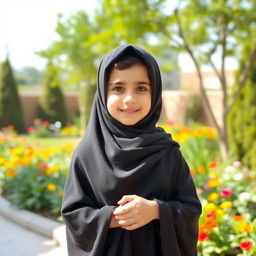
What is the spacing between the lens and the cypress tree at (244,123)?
5.51 m

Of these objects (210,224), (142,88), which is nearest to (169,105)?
(210,224)

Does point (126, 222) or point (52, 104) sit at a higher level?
point (126, 222)

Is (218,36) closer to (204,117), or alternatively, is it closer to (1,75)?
(204,117)

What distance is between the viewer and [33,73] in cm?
7400

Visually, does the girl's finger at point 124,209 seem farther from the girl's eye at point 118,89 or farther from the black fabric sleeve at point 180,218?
the girl's eye at point 118,89

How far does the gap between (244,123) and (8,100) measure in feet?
37.7

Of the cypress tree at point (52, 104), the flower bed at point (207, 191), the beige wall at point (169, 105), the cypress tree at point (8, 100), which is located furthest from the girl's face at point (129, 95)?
the cypress tree at point (52, 104)

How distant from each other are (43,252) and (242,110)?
3.98m

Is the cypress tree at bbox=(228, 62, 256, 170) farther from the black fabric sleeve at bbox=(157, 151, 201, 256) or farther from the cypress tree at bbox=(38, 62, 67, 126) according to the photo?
the cypress tree at bbox=(38, 62, 67, 126)

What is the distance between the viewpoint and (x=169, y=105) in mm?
13852

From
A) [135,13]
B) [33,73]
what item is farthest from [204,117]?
[33,73]

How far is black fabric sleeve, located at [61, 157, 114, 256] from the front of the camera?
1.36 meters

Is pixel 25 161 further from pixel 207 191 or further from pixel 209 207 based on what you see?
pixel 209 207

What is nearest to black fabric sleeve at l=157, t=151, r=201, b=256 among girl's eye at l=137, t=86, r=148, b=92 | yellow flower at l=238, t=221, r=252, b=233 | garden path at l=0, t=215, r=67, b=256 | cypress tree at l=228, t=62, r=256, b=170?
girl's eye at l=137, t=86, r=148, b=92
